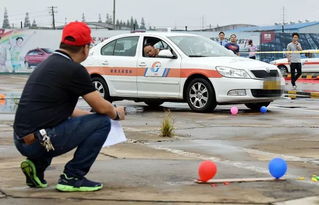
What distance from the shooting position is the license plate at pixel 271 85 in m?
12.5

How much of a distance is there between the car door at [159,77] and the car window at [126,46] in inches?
11.5

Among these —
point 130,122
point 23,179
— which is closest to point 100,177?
point 23,179

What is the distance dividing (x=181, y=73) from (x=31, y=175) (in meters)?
7.78

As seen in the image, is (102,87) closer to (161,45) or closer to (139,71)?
(139,71)

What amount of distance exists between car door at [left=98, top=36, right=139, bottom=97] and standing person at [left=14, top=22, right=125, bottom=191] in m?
8.21

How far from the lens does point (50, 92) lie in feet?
16.6

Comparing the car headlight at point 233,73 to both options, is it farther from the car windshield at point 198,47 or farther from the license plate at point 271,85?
the car windshield at point 198,47

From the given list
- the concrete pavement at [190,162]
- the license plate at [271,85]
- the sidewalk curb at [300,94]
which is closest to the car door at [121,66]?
the concrete pavement at [190,162]

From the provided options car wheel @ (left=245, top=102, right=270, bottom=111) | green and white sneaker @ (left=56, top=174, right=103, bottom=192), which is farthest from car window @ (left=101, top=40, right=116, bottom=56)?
green and white sneaker @ (left=56, top=174, right=103, bottom=192)

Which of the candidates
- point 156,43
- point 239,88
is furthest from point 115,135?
point 156,43

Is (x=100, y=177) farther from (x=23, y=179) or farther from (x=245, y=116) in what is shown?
(x=245, y=116)

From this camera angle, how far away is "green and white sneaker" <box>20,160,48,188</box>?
5.25 metres

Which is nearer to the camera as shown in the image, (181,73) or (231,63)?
(231,63)

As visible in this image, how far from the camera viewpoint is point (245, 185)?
18.0ft
